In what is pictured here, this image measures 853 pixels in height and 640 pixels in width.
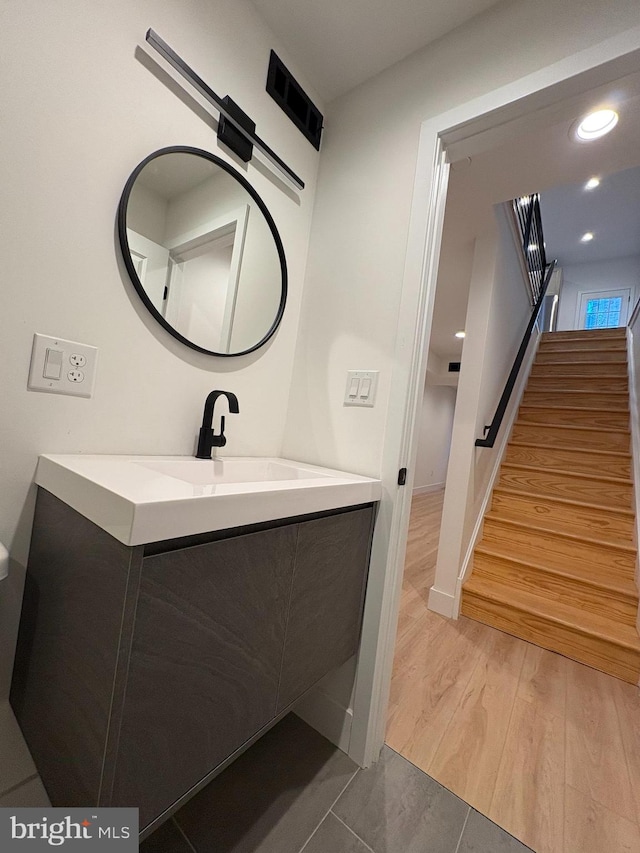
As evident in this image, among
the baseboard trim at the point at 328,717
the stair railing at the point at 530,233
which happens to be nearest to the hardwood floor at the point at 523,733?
the baseboard trim at the point at 328,717

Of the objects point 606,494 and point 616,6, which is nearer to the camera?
point 616,6

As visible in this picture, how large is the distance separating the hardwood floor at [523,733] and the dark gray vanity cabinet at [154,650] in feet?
2.44

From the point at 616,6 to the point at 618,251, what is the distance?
5.92 m

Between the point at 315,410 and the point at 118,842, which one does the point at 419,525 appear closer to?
the point at 315,410

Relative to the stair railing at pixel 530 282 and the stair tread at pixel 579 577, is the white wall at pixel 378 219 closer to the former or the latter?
the stair railing at pixel 530 282

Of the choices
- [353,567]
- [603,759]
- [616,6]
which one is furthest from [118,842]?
[616,6]

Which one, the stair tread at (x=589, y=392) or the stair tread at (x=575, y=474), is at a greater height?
the stair tread at (x=589, y=392)

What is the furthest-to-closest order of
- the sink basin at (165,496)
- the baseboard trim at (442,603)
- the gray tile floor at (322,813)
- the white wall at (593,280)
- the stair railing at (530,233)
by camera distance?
the white wall at (593,280) → the stair railing at (530,233) → the baseboard trim at (442,603) → the gray tile floor at (322,813) → the sink basin at (165,496)

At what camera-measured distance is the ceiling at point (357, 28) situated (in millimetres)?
1131

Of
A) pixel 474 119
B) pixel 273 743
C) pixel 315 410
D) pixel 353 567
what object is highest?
pixel 474 119

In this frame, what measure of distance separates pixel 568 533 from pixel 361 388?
84.4 inches

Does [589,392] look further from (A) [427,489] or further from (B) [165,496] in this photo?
(B) [165,496]

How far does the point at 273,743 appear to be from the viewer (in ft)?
3.82

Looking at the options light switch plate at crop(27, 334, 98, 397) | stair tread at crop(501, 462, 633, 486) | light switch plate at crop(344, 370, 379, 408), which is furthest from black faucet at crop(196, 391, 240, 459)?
stair tread at crop(501, 462, 633, 486)
